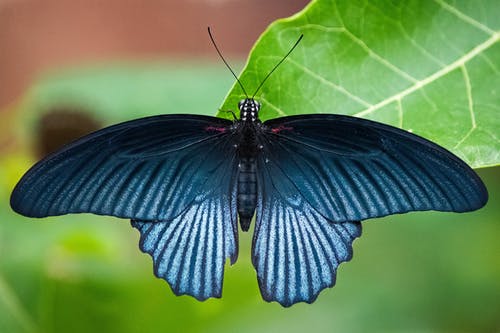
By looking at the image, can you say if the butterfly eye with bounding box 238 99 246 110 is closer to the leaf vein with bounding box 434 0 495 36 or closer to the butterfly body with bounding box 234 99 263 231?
the butterfly body with bounding box 234 99 263 231

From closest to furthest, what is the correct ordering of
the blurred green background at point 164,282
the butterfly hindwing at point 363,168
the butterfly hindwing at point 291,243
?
the butterfly hindwing at point 363,168 < the butterfly hindwing at point 291,243 < the blurred green background at point 164,282

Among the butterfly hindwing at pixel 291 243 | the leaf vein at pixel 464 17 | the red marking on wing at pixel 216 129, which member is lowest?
the butterfly hindwing at pixel 291 243

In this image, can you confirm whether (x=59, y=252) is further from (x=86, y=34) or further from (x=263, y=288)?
(x=86, y=34)

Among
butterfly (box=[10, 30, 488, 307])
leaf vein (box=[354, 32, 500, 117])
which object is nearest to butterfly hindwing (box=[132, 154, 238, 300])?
butterfly (box=[10, 30, 488, 307])

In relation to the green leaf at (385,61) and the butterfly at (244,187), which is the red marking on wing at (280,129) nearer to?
the butterfly at (244,187)

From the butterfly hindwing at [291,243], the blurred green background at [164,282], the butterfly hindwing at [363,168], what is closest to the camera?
the butterfly hindwing at [363,168]

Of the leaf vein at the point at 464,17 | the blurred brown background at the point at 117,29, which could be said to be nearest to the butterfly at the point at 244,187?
the leaf vein at the point at 464,17

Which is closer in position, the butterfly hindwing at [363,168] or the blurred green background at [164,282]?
the butterfly hindwing at [363,168]

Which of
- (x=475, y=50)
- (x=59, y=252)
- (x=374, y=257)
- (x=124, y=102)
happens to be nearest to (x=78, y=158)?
(x=475, y=50)

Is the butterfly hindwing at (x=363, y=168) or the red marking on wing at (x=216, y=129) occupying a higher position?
the red marking on wing at (x=216, y=129)
